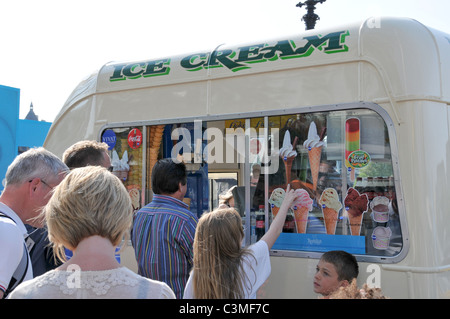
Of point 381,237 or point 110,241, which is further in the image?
point 381,237

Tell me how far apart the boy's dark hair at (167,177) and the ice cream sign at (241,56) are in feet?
3.66

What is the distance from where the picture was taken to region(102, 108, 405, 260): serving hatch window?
10.3 ft

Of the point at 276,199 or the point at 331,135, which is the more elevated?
the point at 331,135

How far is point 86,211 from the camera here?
4.72ft

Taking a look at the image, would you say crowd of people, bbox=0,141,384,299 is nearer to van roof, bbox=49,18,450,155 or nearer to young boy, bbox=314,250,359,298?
young boy, bbox=314,250,359,298

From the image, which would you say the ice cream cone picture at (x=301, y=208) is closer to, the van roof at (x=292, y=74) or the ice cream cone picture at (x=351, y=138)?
the ice cream cone picture at (x=351, y=138)

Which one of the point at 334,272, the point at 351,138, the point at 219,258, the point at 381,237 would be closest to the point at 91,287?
the point at 219,258

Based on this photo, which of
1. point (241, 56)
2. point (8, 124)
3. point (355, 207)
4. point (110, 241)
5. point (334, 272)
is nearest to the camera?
point (110, 241)

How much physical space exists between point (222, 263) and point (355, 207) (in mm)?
1461

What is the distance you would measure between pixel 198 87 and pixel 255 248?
1.99 meters

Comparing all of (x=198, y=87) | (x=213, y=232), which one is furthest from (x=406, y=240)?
(x=198, y=87)

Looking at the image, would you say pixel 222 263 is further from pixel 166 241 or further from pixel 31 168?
pixel 31 168

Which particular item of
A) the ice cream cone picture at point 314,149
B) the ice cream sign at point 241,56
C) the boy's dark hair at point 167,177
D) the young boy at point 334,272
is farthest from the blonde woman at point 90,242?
the ice cream sign at point 241,56
